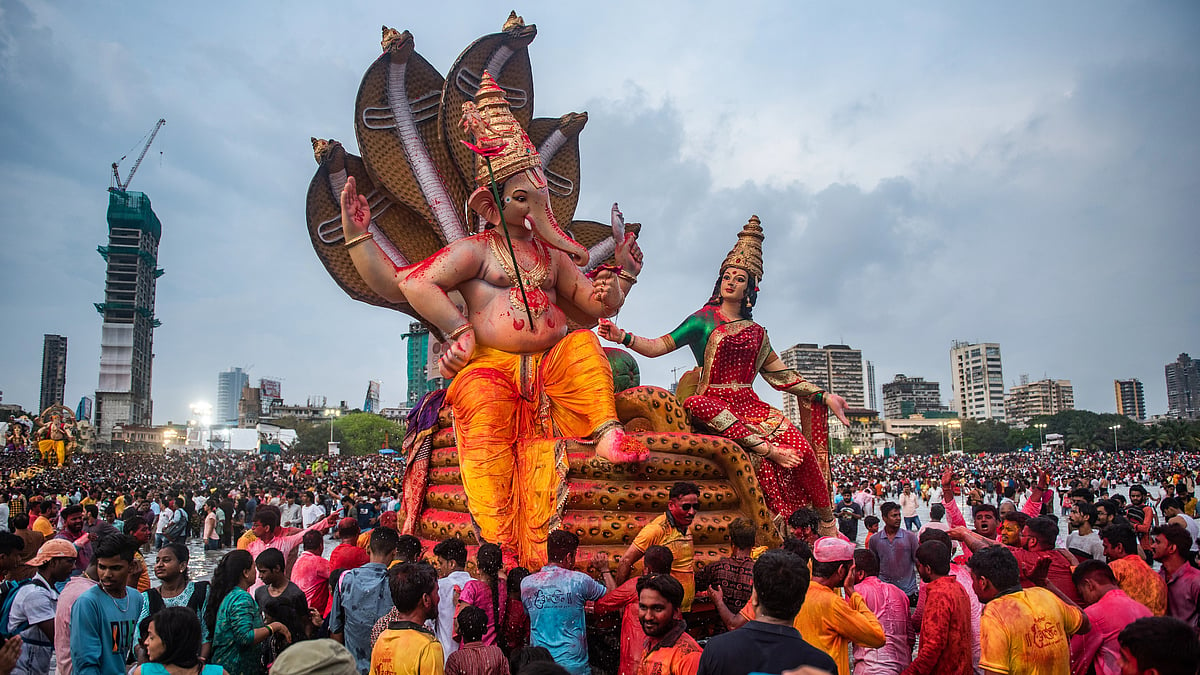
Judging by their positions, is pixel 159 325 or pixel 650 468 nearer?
pixel 650 468

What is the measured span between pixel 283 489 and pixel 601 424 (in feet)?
59.1

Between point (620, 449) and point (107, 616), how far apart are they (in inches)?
124

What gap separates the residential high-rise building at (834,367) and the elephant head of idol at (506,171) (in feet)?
321

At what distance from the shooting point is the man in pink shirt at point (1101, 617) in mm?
3531

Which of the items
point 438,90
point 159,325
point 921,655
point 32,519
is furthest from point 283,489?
point 159,325

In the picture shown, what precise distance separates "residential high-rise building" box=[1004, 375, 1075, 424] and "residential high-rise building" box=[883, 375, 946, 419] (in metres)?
11.2

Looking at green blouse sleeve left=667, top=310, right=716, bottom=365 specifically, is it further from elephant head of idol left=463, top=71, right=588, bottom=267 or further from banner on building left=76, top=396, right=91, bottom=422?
banner on building left=76, top=396, right=91, bottom=422

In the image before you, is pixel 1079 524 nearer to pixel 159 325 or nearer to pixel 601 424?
pixel 601 424

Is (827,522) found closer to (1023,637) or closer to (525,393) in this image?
(525,393)

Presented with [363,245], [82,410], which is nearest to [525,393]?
[363,245]

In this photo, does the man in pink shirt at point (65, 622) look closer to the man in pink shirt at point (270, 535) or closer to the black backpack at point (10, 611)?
the black backpack at point (10, 611)

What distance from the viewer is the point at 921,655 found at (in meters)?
3.77

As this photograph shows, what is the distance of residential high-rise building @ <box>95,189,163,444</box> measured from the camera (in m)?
83.5

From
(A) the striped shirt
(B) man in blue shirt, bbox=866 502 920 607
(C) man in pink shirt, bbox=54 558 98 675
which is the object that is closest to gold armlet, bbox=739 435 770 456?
(B) man in blue shirt, bbox=866 502 920 607
